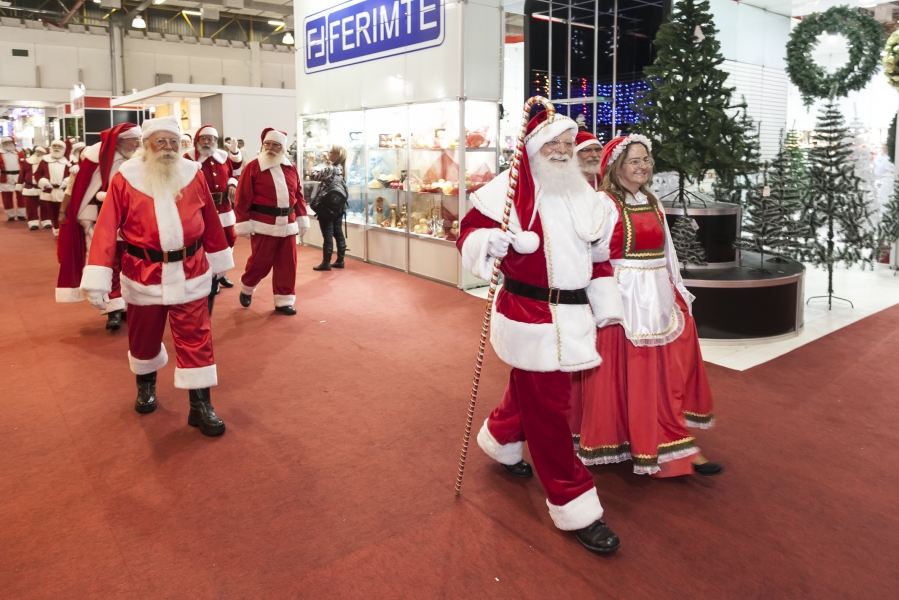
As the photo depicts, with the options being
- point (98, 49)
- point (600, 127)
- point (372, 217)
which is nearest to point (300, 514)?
point (372, 217)

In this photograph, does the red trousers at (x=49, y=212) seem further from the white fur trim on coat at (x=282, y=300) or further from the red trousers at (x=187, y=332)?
the red trousers at (x=187, y=332)

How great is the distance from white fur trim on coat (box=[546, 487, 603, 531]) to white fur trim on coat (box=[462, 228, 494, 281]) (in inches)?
36.2

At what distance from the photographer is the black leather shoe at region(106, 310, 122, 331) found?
6.21 metres

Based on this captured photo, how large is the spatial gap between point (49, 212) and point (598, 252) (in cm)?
1452

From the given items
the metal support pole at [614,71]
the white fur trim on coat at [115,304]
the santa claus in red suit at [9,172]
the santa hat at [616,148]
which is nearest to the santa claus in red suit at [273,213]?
the white fur trim on coat at [115,304]

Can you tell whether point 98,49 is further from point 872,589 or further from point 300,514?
point 872,589

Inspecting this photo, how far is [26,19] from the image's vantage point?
2088 cm

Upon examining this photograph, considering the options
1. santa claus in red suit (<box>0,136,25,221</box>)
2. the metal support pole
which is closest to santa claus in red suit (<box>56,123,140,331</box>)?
the metal support pole

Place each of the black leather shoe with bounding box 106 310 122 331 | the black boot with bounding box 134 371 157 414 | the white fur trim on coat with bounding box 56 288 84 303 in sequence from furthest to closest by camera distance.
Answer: the black leather shoe with bounding box 106 310 122 331 → the white fur trim on coat with bounding box 56 288 84 303 → the black boot with bounding box 134 371 157 414

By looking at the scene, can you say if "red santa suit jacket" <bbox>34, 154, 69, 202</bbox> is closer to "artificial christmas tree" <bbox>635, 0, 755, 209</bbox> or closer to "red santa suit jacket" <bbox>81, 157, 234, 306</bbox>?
"red santa suit jacket" <bbox>81, 157, 234, 306</bbox>

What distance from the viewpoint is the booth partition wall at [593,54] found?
12.3 metres

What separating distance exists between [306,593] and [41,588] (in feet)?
3.07

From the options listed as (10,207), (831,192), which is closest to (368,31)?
(831,192)

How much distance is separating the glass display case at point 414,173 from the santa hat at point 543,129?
178 inches
